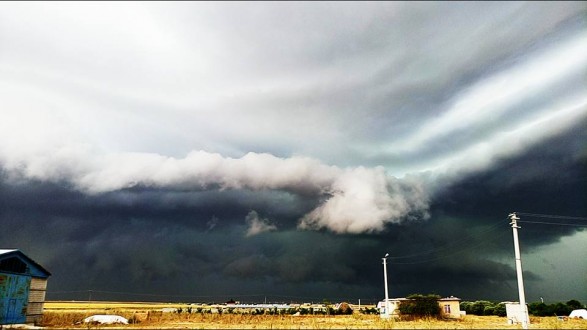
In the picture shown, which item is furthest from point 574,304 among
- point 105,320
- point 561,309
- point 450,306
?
point 105,320

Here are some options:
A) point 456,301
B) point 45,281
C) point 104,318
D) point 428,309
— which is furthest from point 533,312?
point 45,281

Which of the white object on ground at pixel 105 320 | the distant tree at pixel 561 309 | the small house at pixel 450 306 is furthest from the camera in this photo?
the distant tree at pixel 561 309

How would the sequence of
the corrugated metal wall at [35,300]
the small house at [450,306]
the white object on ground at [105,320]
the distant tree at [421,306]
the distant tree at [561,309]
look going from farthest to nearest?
the distant tree at [561,309] → the small house at [450,306] → the distant tree at [421,306] → the white object on ground at [105,320] → the corrugated metal wall at [35,300]

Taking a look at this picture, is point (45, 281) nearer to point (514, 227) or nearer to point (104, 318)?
point (104, 318)

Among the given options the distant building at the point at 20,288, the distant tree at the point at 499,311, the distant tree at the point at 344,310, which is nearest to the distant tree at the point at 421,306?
the distant tree at the point at 344,310

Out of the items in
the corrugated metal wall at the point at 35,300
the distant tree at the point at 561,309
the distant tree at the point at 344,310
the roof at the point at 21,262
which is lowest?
the distant tree at the point at 344,310

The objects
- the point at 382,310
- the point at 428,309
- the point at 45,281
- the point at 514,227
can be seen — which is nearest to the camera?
the point at 514,227

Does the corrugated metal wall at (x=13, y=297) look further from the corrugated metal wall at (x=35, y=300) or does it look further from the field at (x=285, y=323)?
the field at (x=285, y=323)

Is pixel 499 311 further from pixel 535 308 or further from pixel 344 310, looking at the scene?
pixel 344 310
